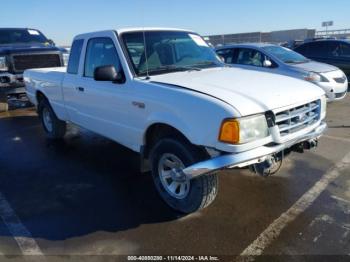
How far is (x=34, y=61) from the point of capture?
9.35 meters

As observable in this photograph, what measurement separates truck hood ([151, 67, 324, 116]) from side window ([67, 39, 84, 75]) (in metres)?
1.77

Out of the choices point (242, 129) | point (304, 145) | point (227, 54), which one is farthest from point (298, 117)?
point (227, 54)

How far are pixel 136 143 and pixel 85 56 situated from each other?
66.5 inches

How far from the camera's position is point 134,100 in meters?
3.97

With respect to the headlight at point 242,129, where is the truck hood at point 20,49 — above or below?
above

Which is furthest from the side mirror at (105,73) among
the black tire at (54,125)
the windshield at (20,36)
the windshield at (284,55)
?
the windshield at (20,36)

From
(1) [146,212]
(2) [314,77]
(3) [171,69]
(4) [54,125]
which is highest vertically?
(3) [171,69]

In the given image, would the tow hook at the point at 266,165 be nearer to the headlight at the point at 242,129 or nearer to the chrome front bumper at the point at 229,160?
the chrome front bumper at the point at 229,160

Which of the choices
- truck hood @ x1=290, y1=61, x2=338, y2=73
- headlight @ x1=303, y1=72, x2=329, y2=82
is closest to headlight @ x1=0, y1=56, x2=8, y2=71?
truck hood @ x1=290, y1=61, x2=338, y2=73

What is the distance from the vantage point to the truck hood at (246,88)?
10.5 ft

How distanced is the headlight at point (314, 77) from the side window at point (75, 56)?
18.7 ft

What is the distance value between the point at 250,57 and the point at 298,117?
6.41m

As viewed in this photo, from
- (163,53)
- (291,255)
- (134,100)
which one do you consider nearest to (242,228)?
(291,255)

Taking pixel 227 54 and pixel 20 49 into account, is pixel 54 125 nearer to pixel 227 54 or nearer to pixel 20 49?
pixel 20 49
